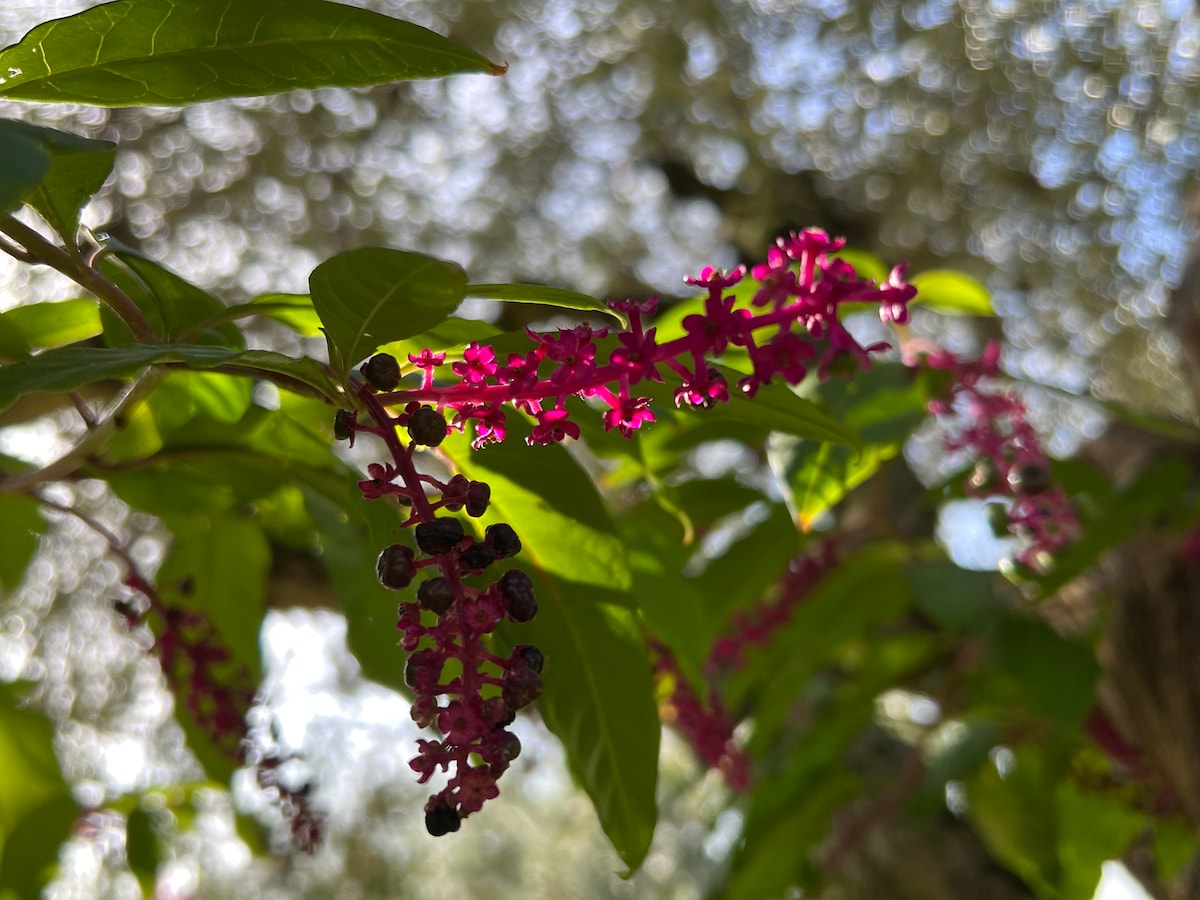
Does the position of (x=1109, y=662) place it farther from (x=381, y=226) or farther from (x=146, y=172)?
(x=146, y=172)

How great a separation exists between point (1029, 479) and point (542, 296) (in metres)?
0.80

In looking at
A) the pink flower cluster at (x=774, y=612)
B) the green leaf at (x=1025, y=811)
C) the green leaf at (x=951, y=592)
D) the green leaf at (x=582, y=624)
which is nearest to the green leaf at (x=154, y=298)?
the green leaf at (x=582, y=624)

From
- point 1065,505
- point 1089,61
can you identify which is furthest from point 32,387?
point 1089,61

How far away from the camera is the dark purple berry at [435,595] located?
649 mm

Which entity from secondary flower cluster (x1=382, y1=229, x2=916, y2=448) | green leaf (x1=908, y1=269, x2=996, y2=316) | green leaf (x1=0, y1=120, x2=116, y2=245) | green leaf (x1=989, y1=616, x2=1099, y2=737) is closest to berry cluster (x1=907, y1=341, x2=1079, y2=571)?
green leaf (x1=908, y1=269, x2=996, y2=316)

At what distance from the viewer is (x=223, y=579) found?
1.47 meters

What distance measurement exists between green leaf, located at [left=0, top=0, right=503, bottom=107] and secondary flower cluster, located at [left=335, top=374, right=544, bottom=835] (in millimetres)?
216

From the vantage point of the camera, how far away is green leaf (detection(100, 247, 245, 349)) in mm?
868

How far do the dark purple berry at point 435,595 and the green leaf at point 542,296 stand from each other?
191 mm

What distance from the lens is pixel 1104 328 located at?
4.14 m

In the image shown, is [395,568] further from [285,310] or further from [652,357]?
[285,310]

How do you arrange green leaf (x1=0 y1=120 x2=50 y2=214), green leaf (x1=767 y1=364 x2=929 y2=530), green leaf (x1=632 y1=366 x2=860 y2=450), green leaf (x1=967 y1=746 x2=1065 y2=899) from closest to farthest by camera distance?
green leaf (x1=0 y1=120 x2=50 y2=214) < green leaf (x1=632 y1=366 x2=860 y2=450) < green leaf (x1=767 y1=364 x2=929 y2=530) < green leaf (x1=967 y1=746 x2=1065 y2=899)

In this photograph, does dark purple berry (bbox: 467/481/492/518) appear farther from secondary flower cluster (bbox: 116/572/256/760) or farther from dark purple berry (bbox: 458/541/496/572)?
secondary flower cluster (bbox: 116/572/256/760)

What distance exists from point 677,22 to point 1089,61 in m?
1.45
